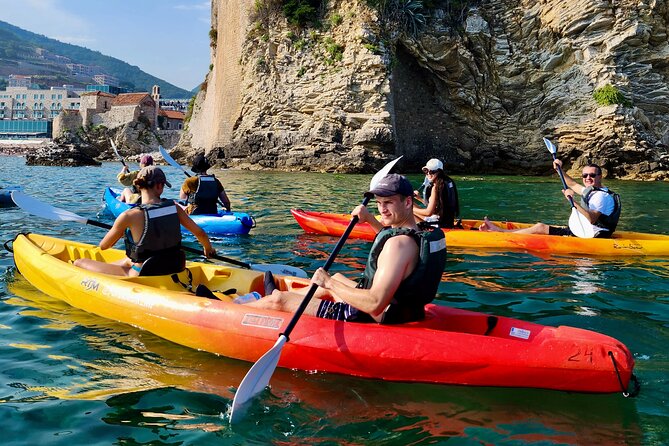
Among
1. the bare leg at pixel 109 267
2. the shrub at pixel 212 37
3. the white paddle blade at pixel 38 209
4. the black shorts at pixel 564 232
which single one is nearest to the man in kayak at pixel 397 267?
the bare leg at pixel 109 267

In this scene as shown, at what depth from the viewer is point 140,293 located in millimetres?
4926

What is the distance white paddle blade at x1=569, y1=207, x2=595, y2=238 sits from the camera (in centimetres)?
833

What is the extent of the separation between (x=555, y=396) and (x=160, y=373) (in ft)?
8.60

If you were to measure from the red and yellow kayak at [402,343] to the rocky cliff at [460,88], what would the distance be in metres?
21.4

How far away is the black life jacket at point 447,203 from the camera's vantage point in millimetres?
8719

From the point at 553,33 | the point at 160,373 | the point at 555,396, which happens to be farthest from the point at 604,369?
the point at 553,33

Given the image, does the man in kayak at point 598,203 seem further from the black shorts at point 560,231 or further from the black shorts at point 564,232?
the black shorts at point 560,231

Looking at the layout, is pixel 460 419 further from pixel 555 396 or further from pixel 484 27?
pixel 484 27

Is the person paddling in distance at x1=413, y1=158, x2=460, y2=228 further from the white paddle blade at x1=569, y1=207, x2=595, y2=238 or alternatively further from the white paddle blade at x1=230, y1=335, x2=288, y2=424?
the white paddle blade at x1=230, y1=335, x2=288, y2=424

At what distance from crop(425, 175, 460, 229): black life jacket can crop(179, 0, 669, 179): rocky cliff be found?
55.2 feet

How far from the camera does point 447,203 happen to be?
8.86m

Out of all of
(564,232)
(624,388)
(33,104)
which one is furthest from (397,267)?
(33,104)

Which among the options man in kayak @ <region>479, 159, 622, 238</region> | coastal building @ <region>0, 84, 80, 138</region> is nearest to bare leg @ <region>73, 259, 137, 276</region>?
man in kayak @ <region>479, 159, 622, 238</region>

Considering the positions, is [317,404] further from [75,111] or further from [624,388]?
[75,111]
